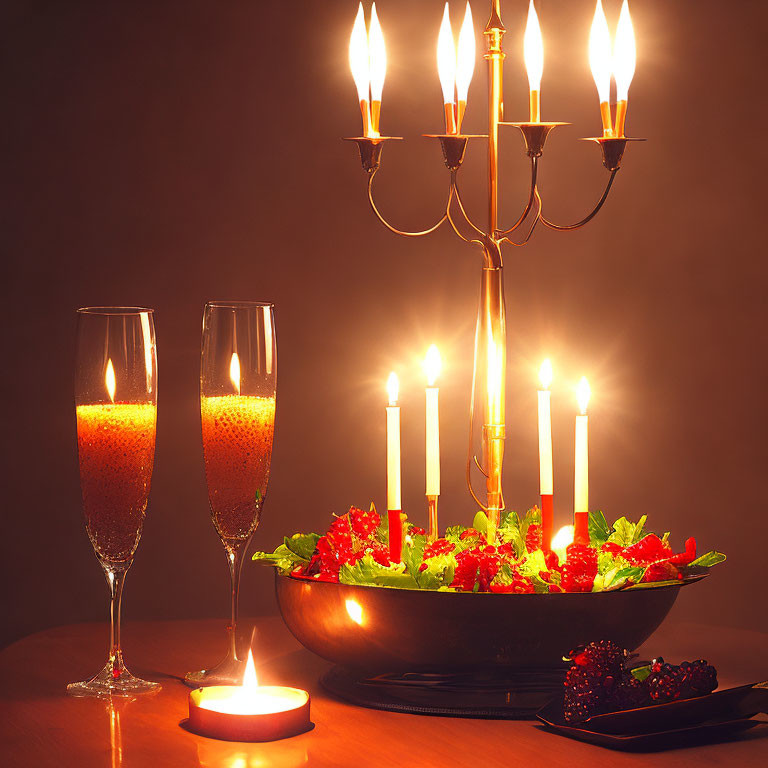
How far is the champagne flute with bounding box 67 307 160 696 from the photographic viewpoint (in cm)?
121

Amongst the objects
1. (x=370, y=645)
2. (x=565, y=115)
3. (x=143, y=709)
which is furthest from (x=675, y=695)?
(x=565, y=115)

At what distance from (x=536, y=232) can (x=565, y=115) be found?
273 mm

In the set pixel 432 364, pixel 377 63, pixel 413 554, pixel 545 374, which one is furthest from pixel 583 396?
pixel 377 63

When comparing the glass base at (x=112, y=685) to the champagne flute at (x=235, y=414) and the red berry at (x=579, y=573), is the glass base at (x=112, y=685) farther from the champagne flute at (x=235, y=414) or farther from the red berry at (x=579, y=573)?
the red berry at (x=579, y=573)

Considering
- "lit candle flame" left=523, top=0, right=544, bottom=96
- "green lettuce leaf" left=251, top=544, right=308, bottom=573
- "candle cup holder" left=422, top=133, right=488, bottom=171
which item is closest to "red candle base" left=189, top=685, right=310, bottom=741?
"green lettuce leaf" left=251, top=544, right=308, bottom=573

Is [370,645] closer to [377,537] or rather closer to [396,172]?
[377,537]

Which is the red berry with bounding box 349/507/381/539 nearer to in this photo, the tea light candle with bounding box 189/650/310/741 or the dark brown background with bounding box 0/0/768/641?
the tea light candle with bounding box 189/650/310/741

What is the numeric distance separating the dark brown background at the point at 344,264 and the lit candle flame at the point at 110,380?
1.40 meters

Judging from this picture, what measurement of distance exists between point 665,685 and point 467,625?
186 millimetres

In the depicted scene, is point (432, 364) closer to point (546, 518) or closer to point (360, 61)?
point (546, 518)

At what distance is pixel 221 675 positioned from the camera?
126 centimetres

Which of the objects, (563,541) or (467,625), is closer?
(467,625)

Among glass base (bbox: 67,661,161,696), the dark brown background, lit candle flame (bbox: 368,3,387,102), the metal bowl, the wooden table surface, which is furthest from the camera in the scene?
the dark brown background

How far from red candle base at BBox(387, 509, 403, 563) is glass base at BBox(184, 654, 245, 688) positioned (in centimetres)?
22
